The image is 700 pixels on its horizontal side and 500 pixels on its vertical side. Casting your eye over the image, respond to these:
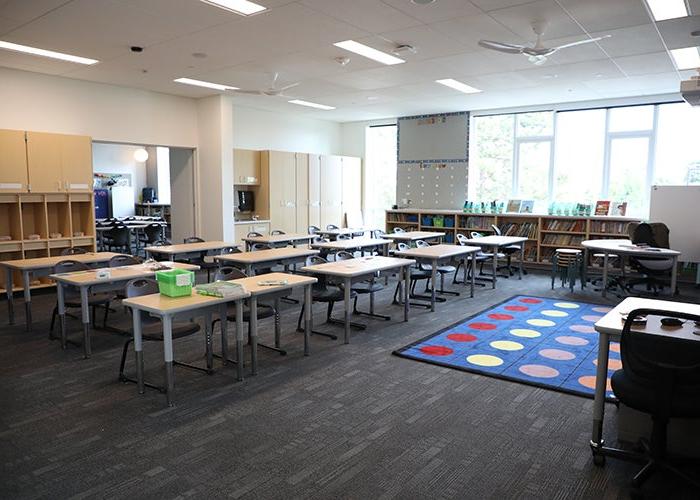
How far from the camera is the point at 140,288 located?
14.6 ft

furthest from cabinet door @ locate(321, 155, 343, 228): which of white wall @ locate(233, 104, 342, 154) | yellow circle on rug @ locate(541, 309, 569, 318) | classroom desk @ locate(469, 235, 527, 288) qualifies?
yellow circle on rug @ locate(541, 309, 569, 318)

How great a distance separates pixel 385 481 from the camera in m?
2.90

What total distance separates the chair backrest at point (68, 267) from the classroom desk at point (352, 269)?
2.56 meters

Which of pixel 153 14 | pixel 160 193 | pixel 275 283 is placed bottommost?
pixel 275 283

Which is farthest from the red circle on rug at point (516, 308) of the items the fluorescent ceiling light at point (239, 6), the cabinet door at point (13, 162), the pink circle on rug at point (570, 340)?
the cabinet door at point (13, 162)

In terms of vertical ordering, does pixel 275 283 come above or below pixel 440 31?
below

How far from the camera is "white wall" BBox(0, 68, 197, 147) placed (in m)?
8.12

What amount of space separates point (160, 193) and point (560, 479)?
1573 centimetres

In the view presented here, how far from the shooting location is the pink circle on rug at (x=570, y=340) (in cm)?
554

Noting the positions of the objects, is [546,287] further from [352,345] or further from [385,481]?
[385,481]

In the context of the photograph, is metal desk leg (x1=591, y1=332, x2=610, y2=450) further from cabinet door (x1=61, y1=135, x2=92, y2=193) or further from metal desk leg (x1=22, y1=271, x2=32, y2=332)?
cabinet door (x1=61, y1=135, x2=92, y2=193)

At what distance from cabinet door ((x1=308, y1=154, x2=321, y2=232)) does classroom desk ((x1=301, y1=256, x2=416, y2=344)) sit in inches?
245

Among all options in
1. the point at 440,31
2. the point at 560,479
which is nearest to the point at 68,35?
the point at 440,31

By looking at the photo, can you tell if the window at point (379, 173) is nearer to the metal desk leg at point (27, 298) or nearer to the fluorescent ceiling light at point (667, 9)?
the fluorescent ceiling light at point (667, 9)
